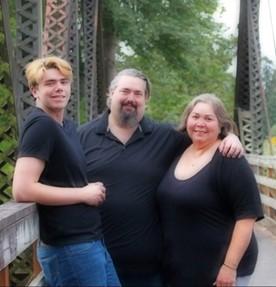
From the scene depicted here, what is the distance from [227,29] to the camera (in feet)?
125

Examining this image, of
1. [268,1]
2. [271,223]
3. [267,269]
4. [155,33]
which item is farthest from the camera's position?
[155,33]

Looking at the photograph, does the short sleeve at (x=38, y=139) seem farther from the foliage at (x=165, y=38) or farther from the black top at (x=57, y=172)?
the foliage at (x=165, y=38)

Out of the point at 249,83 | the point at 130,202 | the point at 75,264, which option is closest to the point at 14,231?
A: the point at 75,264

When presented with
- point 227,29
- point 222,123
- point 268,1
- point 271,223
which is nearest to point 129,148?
point 222,123

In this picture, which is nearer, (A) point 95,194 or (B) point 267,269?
(A) point 95,194

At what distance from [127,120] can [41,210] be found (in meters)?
0.77

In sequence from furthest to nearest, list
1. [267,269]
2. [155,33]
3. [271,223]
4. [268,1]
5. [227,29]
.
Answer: [227,29] → [155,33] → [268,1] → [271,223] → [267,269]

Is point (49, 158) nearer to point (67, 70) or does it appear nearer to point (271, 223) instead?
point (67, 70)

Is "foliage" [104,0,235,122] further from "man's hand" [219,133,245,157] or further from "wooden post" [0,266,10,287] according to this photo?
"wooden post" [0,266,10,287]

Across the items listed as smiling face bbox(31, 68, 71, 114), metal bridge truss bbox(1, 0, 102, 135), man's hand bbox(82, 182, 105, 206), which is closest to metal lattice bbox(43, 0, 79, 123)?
metal bridge truss bbox(1, 0, 102, 135)

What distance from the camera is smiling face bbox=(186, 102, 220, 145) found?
11.5 feet

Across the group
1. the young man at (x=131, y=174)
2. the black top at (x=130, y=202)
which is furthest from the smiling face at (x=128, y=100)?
the black top at (x=130, y=202)

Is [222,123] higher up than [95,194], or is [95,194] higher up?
[222,123]

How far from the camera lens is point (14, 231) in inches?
116
